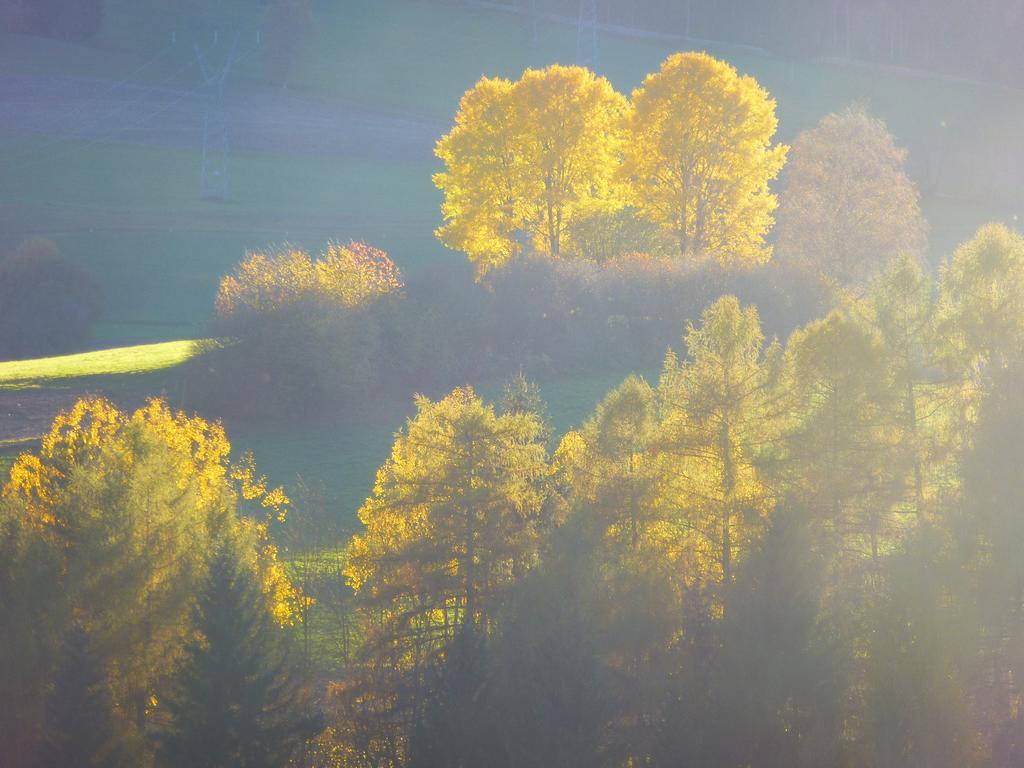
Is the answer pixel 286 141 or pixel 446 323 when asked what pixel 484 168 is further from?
pixel 286 141

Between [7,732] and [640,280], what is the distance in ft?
105

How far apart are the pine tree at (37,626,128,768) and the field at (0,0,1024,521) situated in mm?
23094

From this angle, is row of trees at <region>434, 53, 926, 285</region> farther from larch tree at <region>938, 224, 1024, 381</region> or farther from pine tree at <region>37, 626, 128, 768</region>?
pine tree at <region>37, 626, 128, 768</region>

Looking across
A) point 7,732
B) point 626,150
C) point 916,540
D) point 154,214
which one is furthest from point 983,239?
point 154,214

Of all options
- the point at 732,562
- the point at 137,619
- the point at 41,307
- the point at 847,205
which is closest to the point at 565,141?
the point at 847,205

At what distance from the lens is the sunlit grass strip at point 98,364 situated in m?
43.4

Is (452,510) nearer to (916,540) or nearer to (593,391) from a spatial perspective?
(916,540)

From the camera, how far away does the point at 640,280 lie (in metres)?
48.4

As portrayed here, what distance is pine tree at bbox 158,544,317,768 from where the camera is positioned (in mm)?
21891

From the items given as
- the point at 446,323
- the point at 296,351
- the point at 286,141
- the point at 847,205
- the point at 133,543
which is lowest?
the point at 133,543

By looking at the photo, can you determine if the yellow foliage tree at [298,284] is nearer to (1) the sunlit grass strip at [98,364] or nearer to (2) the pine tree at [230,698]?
(1) the sunlit grass strip at [98,364]

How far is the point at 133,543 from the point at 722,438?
13882mm

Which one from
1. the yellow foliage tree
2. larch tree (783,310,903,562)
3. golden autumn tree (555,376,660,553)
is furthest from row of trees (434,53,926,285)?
golden autumn tree (555,376,660,553)

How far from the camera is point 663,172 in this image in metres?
54.5
